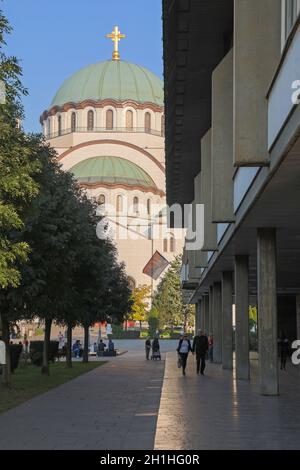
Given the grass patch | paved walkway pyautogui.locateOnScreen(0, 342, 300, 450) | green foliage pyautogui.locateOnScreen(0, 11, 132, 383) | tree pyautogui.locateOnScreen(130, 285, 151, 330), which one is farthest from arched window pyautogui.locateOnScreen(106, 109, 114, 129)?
paved walkway pyautogui.locateOnScreen(0, 342, 300, 450)

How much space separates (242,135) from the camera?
1413cm

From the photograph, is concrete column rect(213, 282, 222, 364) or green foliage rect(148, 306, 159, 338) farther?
green foliage rect(148, 306, 159, 338)

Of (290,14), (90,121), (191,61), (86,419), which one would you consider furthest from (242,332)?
(90,121)

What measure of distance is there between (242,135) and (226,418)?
4603mm

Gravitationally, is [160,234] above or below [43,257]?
above

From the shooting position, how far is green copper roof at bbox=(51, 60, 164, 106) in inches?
4727

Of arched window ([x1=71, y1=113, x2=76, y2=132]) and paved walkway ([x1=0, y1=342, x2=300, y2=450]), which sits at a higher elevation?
arched window ([x1=71, y1=113, x2=76, y2=132])

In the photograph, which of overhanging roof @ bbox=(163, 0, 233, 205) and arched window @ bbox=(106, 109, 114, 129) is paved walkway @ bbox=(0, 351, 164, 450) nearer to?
overhanging roof @ bbox=(163, 0, 233, 205)

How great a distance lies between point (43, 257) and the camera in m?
23.5

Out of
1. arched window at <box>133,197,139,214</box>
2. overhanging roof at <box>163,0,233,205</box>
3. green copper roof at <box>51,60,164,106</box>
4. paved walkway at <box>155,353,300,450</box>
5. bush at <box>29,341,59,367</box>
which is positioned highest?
green copper roof at <box>51,60,164,106</box>

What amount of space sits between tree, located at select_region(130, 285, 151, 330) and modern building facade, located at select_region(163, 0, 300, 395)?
251ft

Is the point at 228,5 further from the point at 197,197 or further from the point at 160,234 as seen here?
the point at 160,234

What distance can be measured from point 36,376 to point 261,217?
48.3ft
